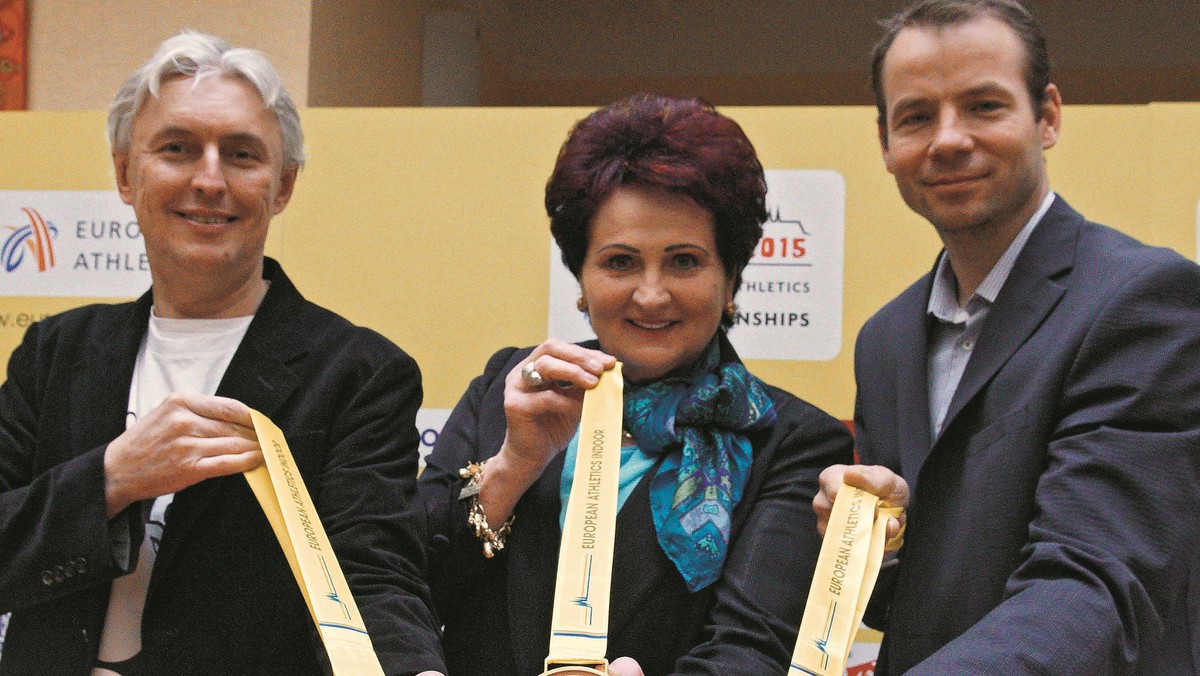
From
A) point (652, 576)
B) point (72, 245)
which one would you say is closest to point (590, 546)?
point (652, 576)

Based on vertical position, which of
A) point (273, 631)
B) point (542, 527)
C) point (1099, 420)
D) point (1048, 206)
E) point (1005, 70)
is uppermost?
point (1005, 70)

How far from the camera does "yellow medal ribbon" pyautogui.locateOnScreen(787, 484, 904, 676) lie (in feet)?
5.58

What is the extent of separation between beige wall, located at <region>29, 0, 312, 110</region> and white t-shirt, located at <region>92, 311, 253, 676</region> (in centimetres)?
285

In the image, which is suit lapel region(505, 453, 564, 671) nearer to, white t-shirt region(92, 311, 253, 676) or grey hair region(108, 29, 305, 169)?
white t-shirt region(92, 311, 253, 676)

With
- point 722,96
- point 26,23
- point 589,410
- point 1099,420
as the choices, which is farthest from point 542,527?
point 722,96

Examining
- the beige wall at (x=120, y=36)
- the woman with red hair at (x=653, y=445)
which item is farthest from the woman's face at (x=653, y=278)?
the beige wall at (x=120, y=36)

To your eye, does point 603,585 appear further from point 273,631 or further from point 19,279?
point 19,279

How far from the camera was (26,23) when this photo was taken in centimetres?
495

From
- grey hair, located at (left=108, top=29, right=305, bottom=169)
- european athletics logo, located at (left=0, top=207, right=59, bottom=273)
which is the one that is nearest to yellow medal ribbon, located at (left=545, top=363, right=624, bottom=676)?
grey hair, located at (left=108, top=29, right=305, bottom=169)

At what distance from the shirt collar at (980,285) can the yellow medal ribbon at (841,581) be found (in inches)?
16.0

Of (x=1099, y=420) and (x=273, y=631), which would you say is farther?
(x=273, y=631)

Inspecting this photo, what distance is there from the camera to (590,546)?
1.68 metres

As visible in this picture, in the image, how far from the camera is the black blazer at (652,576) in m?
1.93

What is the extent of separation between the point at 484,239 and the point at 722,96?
397 cm
